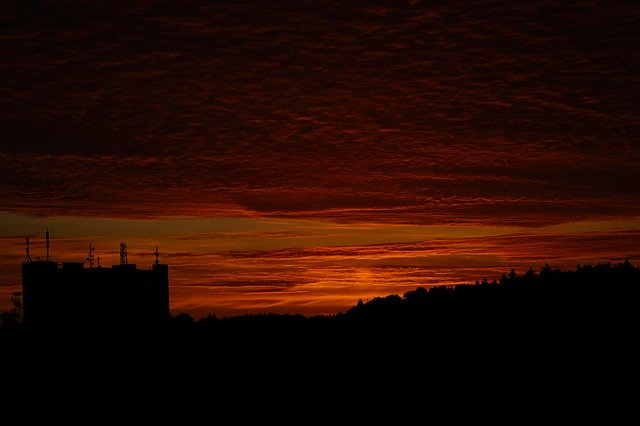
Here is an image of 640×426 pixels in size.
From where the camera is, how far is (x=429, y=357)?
72.2 meters

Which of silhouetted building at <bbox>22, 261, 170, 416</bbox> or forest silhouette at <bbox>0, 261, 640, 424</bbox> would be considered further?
forest silhouette at <bbox>0, 261, 640, 424</bbox>

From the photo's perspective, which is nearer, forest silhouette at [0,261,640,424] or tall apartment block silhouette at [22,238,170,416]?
tall apartment block silhouette at [22,238,170,416]

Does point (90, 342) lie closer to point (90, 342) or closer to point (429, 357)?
point (90, 342)

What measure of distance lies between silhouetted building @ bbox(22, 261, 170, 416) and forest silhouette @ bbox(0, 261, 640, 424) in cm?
349

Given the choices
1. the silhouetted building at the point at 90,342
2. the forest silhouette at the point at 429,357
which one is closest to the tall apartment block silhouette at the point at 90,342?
the silhouetted building at the point at 90,342

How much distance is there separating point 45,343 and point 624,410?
117 feet

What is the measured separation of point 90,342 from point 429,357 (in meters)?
46.0

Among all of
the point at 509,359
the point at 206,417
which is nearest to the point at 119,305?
the point at 206,417

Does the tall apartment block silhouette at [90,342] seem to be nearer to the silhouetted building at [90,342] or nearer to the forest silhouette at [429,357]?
the silhouetted building at [90,342]

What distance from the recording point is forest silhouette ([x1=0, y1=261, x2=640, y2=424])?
160ft

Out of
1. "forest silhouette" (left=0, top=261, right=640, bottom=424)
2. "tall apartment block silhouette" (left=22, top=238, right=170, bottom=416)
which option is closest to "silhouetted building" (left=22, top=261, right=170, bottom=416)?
"tall apartment block silhouette" (left=22, top=238, right=170, bottom=416)

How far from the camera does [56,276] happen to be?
29984 millimetres

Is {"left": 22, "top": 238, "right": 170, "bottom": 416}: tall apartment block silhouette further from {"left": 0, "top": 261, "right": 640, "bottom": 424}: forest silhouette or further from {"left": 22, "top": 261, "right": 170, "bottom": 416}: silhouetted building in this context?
{"left": 0, "top": 261, "right": 640, "bottom": 424}: forest silhouette

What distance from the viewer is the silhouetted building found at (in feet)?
96.9
